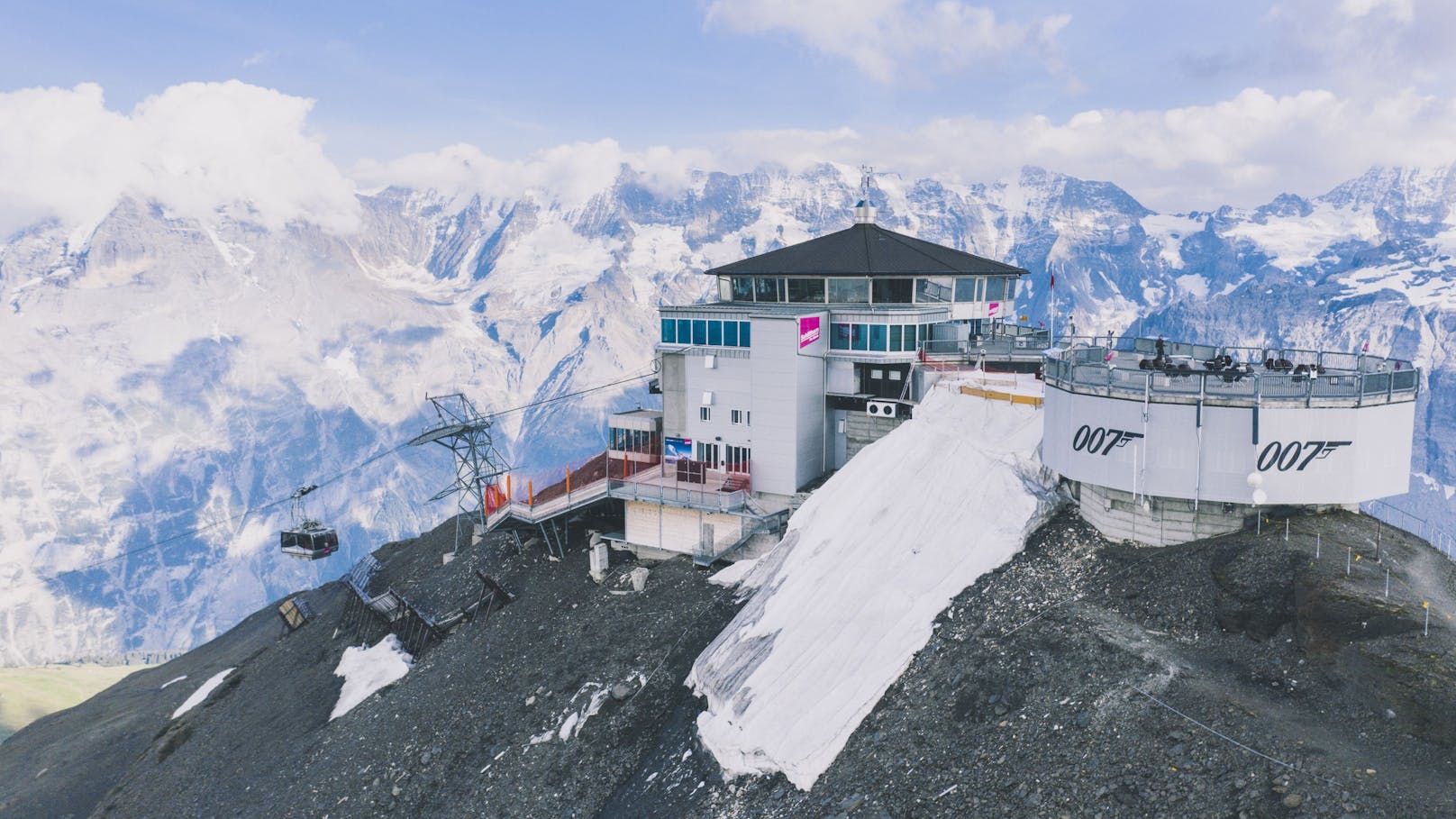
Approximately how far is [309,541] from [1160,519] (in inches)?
2483

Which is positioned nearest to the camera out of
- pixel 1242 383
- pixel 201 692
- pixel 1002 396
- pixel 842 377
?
pixel 1242 383

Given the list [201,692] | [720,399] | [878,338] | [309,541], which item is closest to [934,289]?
[878,338]

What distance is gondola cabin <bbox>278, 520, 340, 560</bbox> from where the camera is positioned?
2827 inches

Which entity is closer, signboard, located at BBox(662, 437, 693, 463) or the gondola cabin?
signboard, located at BBox(662, 437, 693, 463)

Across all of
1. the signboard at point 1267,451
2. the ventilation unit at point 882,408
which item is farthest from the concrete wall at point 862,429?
the signboard at point 1267,451

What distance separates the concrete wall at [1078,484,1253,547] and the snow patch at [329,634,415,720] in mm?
39053

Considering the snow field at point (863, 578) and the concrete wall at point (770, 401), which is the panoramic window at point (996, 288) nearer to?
the concrete wall at point (770, 401)

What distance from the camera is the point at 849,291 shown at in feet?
191

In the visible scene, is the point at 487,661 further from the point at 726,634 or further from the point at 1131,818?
the point at 1131,818

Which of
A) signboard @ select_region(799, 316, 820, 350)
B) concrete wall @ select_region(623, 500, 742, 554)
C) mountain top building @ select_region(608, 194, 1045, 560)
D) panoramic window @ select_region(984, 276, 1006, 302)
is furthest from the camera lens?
panoramic window @ select_region(984, 276, 1006, 302)

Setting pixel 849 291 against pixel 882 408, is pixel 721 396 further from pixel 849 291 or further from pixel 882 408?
pixel 849 291

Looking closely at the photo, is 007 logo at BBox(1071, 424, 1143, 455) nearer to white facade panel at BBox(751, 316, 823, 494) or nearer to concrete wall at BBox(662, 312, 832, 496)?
white facade panel at BBox(751, 316, 823, 494)

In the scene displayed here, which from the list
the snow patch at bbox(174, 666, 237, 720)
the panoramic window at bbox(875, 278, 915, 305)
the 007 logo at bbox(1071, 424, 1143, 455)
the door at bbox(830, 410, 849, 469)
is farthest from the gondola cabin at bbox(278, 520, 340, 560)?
the 007 logo at bbox(1071, 424, 1143, 455)

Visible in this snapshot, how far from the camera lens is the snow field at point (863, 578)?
1232 inches
